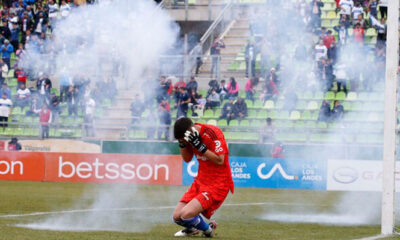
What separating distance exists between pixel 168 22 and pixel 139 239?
15.1 m

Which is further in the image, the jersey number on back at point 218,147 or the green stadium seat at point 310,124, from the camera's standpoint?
the green stadium seat at point 310,124

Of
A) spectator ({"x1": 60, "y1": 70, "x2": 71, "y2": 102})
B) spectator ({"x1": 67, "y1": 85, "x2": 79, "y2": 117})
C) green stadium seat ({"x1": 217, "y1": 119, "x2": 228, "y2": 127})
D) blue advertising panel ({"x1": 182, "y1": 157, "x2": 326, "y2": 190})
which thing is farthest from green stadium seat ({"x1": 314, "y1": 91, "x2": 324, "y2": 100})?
spectator ({"x1": 60, "y1": 70, "x2": 71, "y2": 102})

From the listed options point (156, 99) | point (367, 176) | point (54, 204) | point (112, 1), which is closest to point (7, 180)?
point (156, 99)

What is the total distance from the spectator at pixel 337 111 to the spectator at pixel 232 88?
3593 millimetres

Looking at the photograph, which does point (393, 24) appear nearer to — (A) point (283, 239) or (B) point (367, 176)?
(A) point (283, 239)

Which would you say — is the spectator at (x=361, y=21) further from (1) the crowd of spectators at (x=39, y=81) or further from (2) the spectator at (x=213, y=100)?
(1) the crowd of spectators at (x=39, y=81)

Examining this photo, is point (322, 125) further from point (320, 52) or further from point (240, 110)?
point (240, 110)

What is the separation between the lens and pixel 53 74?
2603 cm

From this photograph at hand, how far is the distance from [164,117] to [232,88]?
2653 millimetres

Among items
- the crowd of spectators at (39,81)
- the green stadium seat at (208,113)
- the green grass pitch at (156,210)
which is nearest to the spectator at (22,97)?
the crowd of spectators at (39,81)

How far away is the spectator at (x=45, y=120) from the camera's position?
27109mm

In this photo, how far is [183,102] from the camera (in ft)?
85.0

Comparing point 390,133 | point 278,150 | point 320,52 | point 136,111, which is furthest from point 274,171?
point 390,133

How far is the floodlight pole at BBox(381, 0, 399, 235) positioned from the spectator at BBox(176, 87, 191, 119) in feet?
48.6
